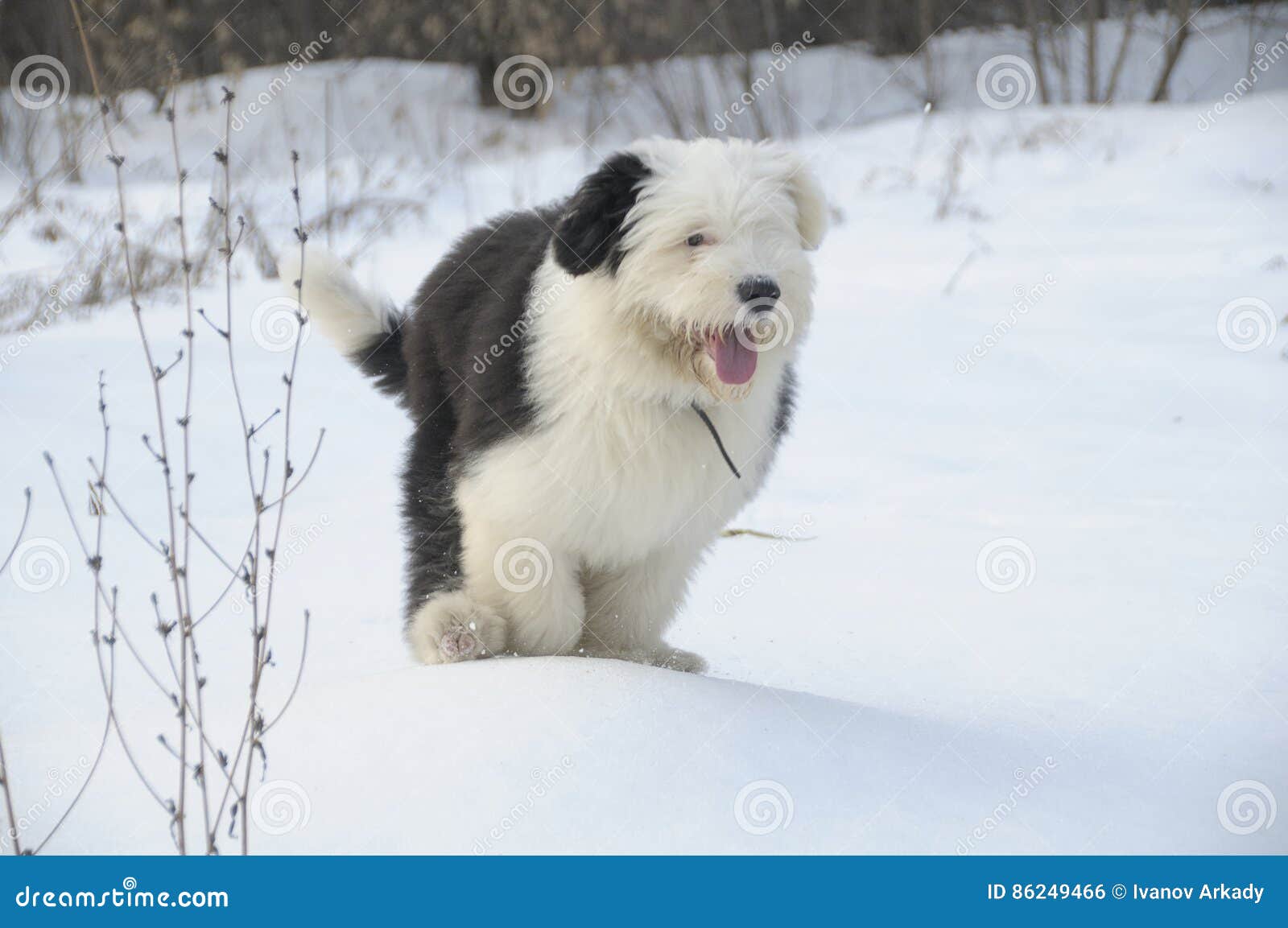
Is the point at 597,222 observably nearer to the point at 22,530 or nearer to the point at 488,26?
the point at 22,530

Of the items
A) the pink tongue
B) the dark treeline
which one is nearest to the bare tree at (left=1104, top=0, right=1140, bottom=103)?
the dark treeline

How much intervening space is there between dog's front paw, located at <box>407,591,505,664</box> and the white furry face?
867 millimetres

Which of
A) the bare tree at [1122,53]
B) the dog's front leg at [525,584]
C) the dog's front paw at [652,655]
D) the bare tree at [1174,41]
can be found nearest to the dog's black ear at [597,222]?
the dog's front leg at [525,584]

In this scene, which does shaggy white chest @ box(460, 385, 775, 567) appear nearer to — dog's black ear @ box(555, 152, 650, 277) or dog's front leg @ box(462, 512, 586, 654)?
dog's front leg @ box(462, 512, 586, 654)

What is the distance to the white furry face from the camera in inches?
111

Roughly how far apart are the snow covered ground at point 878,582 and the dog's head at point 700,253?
2.56 feet

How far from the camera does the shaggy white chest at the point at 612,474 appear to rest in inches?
121

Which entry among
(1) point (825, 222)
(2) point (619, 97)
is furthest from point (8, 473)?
(2) point (619, 97)

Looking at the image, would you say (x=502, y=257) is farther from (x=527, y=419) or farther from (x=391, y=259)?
(x=391, y=259)

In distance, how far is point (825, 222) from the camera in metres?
3.27

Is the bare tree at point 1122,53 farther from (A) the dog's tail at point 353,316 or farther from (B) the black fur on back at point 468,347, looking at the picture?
(A) the dog's tail at point 353,316

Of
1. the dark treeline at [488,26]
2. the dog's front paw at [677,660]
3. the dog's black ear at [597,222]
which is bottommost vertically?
the dog's front paw at [677,660]
